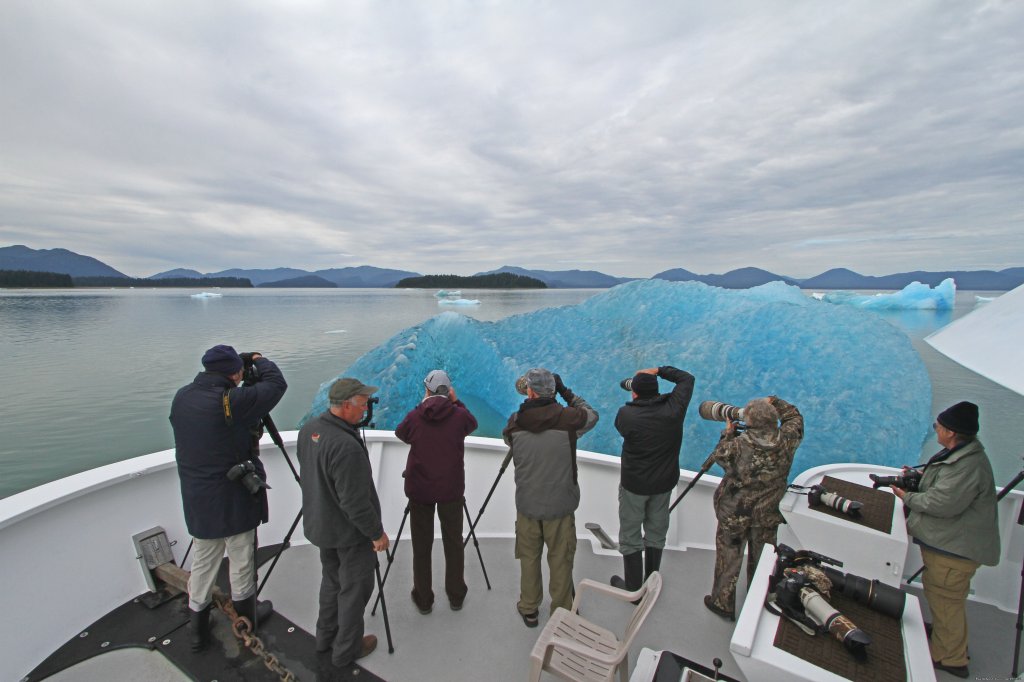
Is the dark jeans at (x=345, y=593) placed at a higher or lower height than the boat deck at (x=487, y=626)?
higher

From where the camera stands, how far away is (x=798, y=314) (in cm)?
680

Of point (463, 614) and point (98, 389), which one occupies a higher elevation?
point (463, 614)

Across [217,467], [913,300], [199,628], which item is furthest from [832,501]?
[913,300]

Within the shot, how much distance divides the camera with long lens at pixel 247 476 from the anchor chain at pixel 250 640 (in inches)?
23.7

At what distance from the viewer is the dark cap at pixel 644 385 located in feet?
6.58

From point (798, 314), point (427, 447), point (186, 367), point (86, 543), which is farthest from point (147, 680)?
point (186, 367)

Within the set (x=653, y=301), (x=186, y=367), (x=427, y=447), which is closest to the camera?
(x=427, y=447)

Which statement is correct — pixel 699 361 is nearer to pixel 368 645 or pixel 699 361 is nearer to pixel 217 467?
pixel 368 645

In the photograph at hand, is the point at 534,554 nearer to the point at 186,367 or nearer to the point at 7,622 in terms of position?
the point at 7,622

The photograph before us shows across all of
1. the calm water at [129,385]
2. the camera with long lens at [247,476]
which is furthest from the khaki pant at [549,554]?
the calm water at [129,385]

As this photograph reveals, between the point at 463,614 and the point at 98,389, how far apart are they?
15.9 meters

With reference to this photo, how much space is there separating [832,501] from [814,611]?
0.89 m

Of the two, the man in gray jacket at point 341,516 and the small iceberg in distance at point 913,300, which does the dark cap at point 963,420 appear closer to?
the man in gray jacket at point 341,516

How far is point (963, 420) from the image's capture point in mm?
1657
